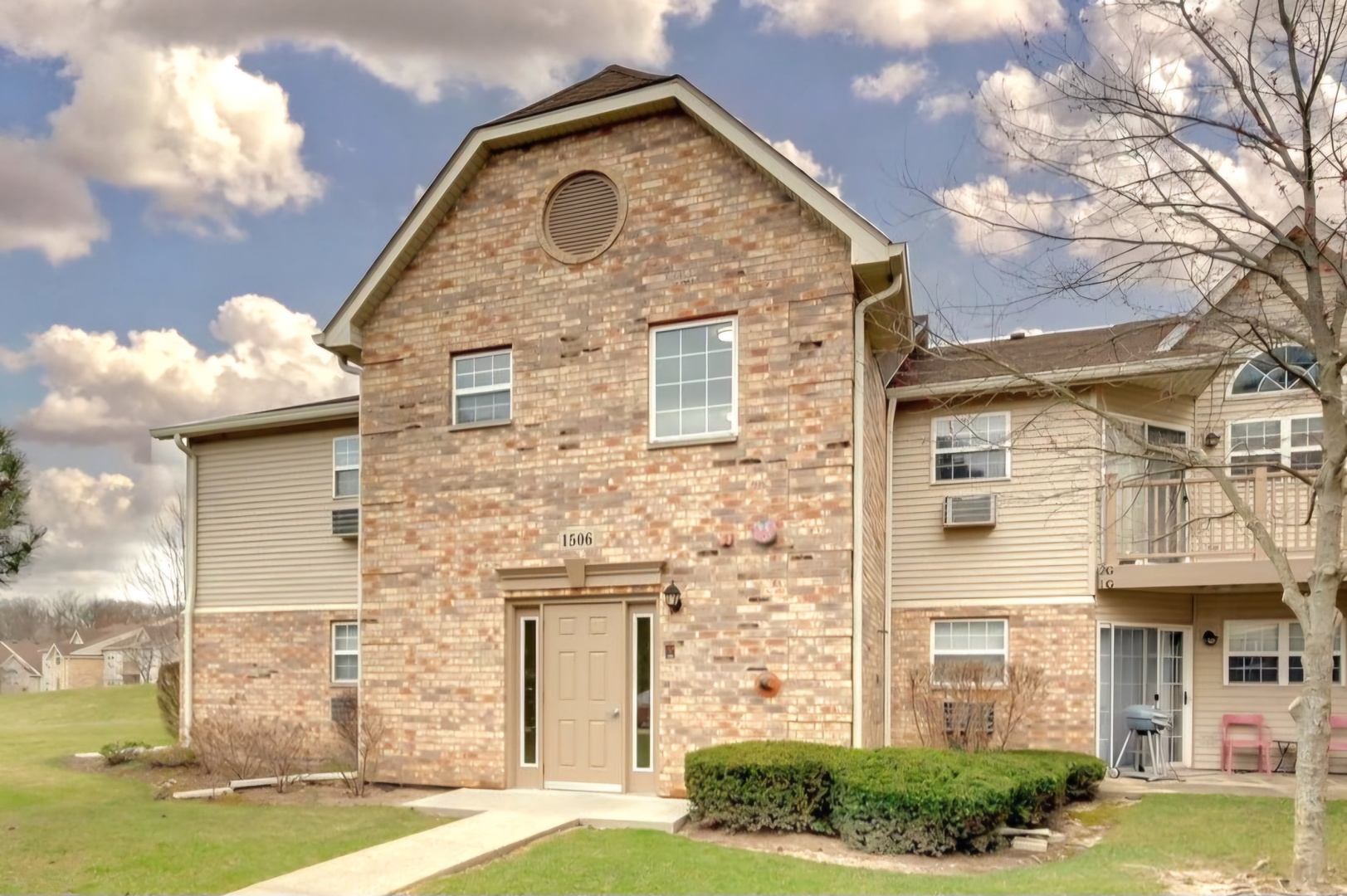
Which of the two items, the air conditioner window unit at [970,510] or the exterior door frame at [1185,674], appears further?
the air conditioner window unit at [970,510]

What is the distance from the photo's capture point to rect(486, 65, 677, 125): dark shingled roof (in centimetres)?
1280

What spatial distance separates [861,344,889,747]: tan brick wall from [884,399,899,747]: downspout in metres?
0.05

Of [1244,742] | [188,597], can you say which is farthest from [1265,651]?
[188,597]

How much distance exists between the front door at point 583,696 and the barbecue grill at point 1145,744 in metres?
6.79

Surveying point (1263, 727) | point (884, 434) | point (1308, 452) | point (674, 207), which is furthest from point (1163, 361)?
point (674, 207)

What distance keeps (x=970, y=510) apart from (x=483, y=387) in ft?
22.0

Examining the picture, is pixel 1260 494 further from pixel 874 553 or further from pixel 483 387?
pixel 483 387

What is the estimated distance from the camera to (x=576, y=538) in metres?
12.6

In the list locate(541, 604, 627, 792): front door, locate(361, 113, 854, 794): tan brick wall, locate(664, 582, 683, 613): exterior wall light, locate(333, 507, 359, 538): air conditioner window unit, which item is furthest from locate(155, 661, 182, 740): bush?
locate(664, 582, 683, 613): exterior wall light

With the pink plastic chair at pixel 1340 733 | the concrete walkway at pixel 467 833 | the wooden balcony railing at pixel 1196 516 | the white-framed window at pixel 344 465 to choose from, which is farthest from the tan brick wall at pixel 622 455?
the pink plastic chair at pixel 1340 733

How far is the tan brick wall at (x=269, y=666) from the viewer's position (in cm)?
1694

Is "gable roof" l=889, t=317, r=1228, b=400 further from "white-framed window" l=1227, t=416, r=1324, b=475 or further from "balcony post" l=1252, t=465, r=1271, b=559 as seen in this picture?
"balcony post" l=1252, t=465, r=1271, b=559

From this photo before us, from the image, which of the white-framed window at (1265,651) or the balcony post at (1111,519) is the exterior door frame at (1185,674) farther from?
the balcony post at (1111,519)

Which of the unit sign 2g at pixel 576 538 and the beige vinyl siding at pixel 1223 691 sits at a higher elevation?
the unit sign 2g at pixel 576 538
